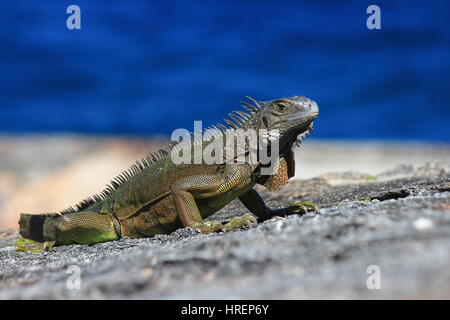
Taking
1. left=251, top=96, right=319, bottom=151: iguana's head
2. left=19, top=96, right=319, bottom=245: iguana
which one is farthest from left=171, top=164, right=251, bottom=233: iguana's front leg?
left=251, top=96, right=319, bottom=151: iguana's head

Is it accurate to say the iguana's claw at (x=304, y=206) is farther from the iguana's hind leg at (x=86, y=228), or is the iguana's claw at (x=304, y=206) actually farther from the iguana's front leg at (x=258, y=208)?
the iguana's hind leg at (x=86, y=228)

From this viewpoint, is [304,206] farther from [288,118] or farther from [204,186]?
[204,186]

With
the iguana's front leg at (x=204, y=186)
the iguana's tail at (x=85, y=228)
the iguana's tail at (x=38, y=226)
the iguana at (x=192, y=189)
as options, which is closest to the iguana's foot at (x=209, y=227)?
the iguana at (x=192, y=189)

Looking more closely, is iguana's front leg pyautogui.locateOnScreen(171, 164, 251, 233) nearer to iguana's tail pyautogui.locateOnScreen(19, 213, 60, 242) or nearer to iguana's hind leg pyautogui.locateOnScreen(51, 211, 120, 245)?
iguana's hind leg pyautogui.locateOnScreen(51, 211, 120, 245)

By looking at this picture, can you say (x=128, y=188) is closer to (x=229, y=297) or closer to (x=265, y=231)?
(x=265, y=231)
